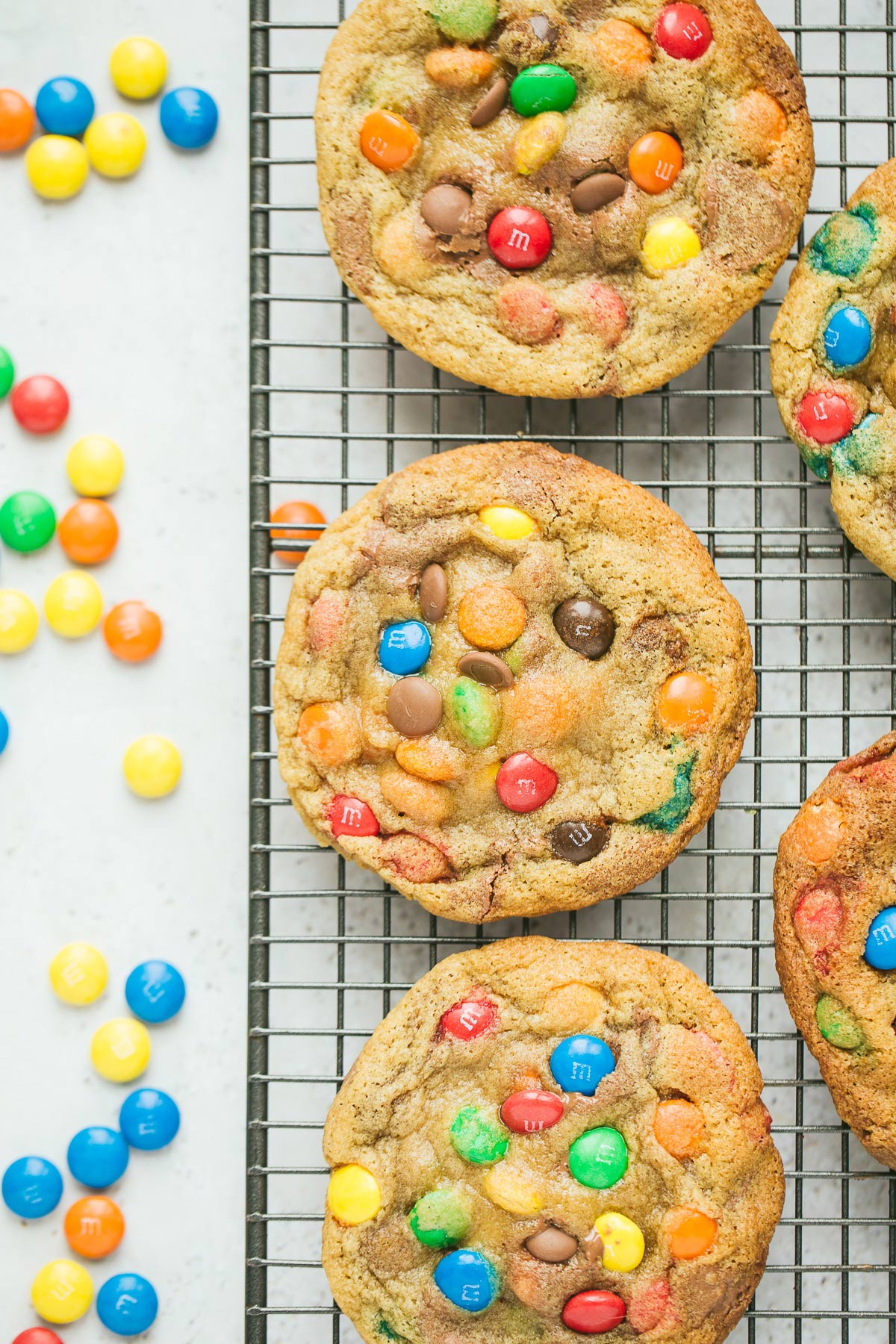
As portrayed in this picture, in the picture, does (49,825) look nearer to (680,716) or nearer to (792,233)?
(680,716)

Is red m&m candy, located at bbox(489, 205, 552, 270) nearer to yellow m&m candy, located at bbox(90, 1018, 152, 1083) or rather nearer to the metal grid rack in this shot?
the metal grid rack

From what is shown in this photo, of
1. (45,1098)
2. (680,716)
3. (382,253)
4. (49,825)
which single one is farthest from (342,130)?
(45,1098)

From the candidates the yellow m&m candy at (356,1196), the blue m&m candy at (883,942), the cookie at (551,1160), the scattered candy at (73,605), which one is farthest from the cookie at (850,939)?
the scattered candy at (73,605)

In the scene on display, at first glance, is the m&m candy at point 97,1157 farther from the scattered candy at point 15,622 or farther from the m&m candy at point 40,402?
the m&m candy at point 40,402

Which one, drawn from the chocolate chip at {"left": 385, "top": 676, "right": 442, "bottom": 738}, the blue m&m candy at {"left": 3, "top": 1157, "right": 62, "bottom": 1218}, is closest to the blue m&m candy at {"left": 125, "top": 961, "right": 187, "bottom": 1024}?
the blue m&m candy at {"left": 3, "top": 1157, "right": 62, "bottom": 1218}

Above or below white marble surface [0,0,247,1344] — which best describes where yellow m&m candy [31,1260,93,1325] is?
below

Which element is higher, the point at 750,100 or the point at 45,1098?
the point at 750,100
